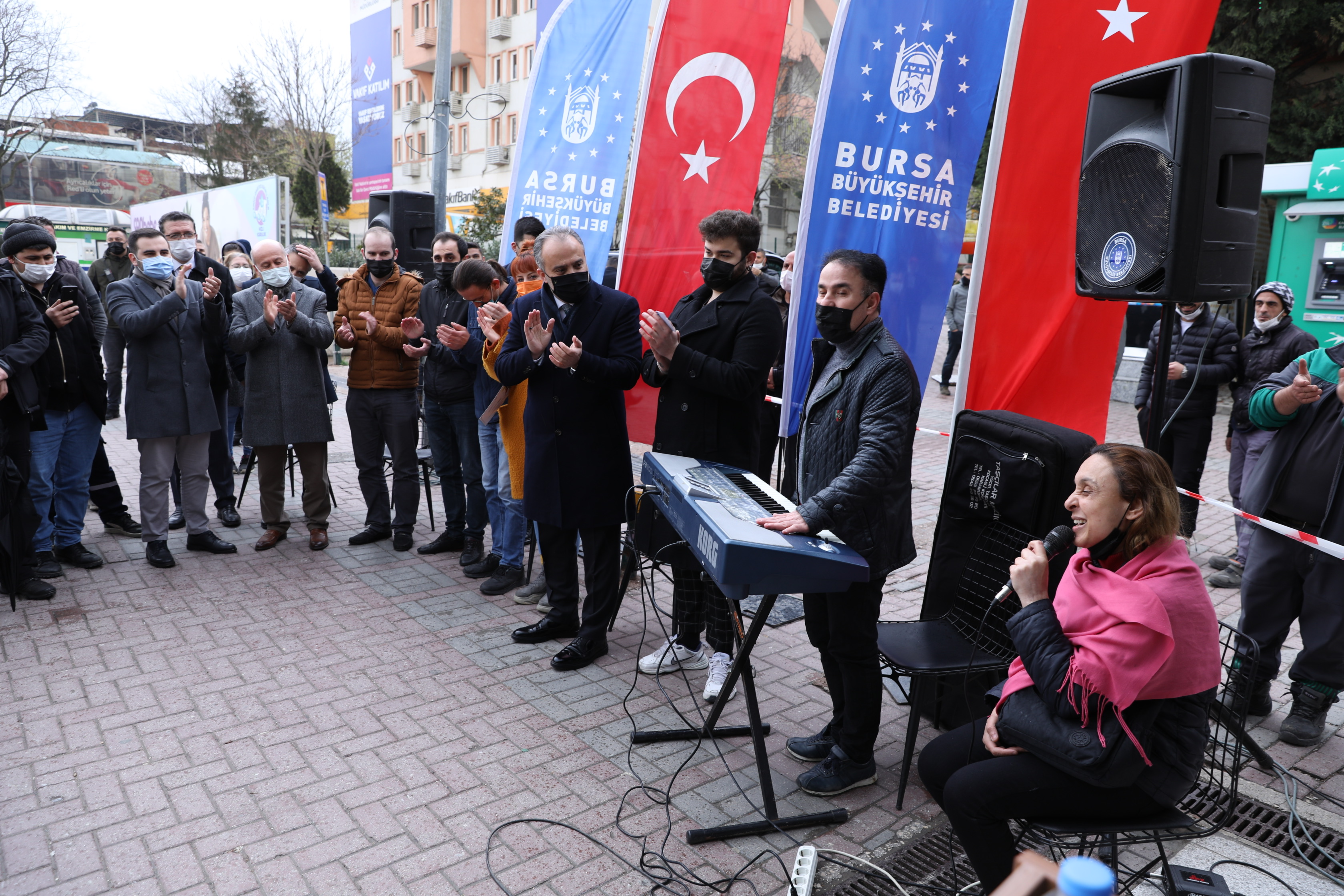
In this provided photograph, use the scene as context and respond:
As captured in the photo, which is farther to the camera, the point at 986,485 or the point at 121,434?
the point at 121,434

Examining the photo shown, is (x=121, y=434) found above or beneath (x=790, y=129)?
beneath

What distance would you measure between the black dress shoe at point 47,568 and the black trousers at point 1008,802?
18.5ft

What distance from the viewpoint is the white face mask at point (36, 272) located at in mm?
5527

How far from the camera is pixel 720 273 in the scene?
4195 millimetres

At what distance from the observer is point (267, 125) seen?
3228cm

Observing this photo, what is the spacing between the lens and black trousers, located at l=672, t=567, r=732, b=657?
448 cm

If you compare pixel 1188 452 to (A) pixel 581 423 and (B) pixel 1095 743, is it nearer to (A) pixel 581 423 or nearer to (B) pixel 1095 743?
(A) pixel 581 423

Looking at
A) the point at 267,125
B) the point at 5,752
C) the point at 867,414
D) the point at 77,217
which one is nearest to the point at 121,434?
the point at 5,752

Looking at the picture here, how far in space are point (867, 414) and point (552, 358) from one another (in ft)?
5.41

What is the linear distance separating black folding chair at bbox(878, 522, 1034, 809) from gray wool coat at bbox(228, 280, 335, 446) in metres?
4.40

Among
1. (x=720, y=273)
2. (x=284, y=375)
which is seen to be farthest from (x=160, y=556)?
(x=720, y=273)

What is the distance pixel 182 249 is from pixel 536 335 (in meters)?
3.55

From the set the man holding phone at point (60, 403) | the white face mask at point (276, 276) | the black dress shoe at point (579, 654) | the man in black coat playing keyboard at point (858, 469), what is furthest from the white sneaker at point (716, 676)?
the man holding phone at point (60, 403)

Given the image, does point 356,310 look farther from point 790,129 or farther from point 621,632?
point 790,129
